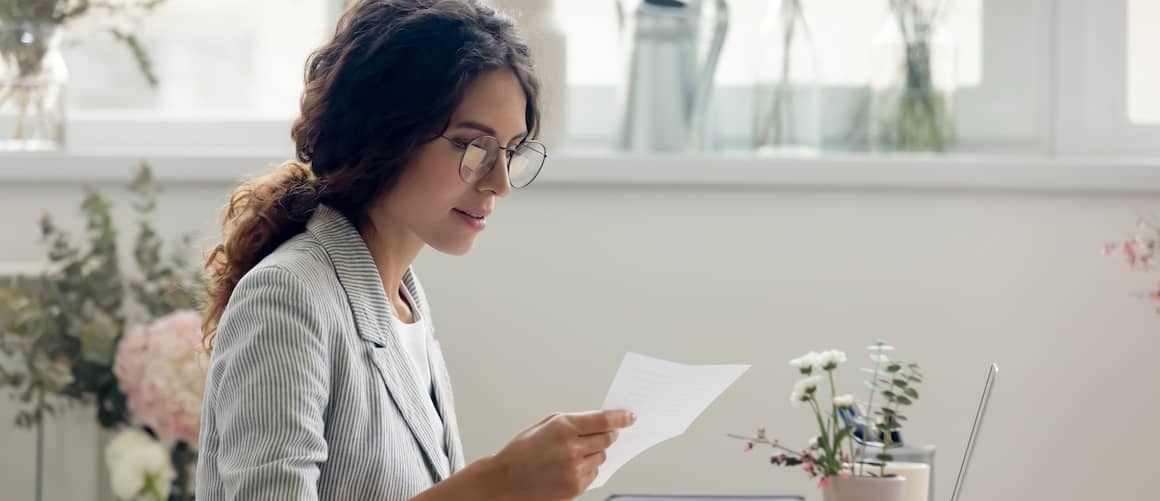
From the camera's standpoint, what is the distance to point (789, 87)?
199 cm

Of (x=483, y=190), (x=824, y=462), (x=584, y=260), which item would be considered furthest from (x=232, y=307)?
(x=584, y=260)

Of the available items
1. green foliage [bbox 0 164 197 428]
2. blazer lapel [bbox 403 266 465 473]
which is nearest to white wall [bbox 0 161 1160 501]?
green foliage [bbox 0 164 197 428]

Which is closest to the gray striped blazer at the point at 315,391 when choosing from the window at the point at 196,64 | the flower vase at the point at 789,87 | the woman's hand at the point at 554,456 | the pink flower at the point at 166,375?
the woman's hand at the point at 554,456

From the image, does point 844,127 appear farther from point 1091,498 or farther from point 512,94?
point 512,94

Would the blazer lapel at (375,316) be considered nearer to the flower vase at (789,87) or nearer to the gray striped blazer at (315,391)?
the gray striped blazer at (315,391)

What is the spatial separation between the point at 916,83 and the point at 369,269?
1.10m

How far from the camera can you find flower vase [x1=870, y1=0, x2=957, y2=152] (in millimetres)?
1983

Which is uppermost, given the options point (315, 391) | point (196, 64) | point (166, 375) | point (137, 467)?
point (196, 64)

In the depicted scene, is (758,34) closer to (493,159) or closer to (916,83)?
(916,83)

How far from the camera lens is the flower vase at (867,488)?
121 centimetres

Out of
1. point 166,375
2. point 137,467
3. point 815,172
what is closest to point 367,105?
point 166,375

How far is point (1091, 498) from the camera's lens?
5.99ft

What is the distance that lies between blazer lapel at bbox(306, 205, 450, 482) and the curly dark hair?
4 cm

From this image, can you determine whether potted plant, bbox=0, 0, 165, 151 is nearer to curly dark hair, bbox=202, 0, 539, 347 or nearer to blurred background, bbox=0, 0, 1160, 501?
blurred background, bbox=0, 0, 1160, 501
